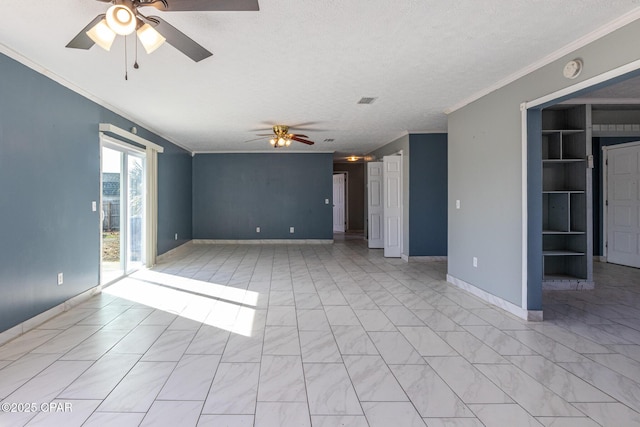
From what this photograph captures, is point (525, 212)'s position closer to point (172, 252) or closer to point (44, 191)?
point (44, 191)

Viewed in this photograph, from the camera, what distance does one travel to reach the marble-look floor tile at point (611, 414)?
1.91 m

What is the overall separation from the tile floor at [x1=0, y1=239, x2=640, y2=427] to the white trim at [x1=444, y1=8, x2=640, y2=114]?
8.25 ft

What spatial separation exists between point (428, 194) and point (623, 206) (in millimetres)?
3465

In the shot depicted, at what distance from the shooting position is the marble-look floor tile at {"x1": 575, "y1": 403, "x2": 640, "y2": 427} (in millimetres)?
1912

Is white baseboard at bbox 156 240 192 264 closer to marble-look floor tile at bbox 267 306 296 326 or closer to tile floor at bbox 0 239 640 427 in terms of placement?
tile floor at bbox 0 239 640 427

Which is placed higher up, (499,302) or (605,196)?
(605,196)

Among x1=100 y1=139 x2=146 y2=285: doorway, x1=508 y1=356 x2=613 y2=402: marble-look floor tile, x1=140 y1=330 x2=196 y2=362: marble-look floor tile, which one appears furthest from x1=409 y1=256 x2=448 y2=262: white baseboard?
x1=100 y1=139 x2=146 y2=285: doorway

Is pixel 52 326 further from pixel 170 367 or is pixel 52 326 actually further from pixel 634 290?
pixel 634 290

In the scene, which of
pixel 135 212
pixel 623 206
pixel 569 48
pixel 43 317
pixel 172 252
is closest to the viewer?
pixel 569 48

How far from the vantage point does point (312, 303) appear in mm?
4160

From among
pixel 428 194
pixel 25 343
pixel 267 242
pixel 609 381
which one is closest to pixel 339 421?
pixel 609 381

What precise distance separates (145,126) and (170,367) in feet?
16.0

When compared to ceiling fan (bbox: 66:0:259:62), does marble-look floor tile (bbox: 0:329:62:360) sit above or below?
below

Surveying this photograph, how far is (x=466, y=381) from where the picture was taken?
2.35 metres
